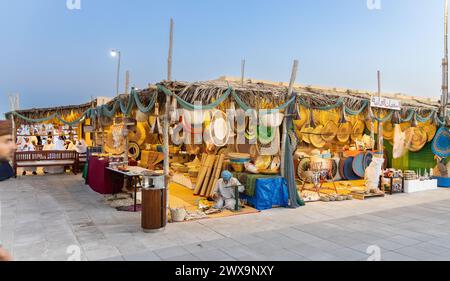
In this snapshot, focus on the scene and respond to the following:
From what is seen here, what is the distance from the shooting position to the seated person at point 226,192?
7.82 meters

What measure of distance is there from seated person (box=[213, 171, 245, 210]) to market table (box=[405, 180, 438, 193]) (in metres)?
6.09

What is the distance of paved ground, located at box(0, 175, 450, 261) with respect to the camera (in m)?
5.02

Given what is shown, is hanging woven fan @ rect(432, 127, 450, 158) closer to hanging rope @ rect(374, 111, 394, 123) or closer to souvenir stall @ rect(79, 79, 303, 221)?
hanging rope @ rect(374, 111, 394, 123)

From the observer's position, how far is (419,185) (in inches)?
437

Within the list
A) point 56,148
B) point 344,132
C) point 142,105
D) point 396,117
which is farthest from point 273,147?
point 56,148

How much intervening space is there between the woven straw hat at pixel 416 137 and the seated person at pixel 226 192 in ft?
27.2

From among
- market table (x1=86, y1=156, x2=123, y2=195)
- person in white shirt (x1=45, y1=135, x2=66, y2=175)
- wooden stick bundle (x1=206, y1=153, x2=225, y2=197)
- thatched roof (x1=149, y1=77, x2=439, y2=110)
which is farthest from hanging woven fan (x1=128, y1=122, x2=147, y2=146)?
thatched roof (x1=149, y1=77, x2=439, y2=110)

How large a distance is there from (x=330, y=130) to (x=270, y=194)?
5.81m

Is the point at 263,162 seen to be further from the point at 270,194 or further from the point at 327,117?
the point at 327,117

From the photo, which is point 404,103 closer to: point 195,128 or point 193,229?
point 195,128

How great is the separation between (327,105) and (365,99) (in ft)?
5.82

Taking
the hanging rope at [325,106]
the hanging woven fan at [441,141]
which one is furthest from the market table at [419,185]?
the hanging rope at [325,106]

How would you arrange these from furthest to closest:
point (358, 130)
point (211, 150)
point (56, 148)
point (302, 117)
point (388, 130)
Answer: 1. point (56, 148)
2. point (358, 130)
3. point (388, 130)
4. point (302, 117)
5. point (211, 150)

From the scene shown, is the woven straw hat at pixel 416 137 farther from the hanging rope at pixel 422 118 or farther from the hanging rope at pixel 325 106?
the hanging rope at pixel 325 106
